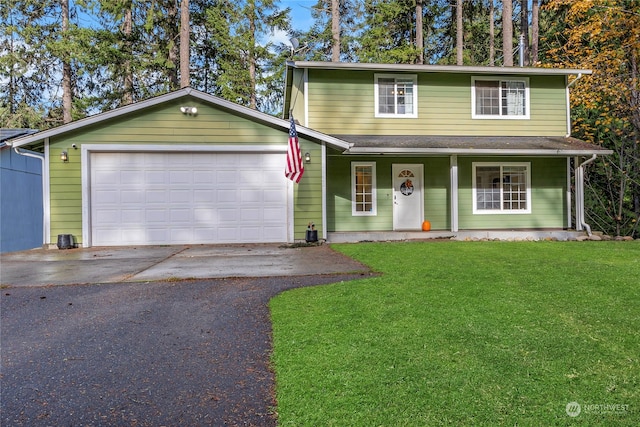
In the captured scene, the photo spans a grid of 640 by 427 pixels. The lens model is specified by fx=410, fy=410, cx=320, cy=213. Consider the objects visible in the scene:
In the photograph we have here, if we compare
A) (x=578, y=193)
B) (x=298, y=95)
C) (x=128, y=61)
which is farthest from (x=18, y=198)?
(x=578, y=193)

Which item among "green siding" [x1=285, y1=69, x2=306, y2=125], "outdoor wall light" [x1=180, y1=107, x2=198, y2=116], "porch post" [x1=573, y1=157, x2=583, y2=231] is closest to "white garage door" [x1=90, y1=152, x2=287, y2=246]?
"outdoor wall light" [x1=180, y1=107, x2=198, y2=116]

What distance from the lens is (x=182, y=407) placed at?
2383 mm

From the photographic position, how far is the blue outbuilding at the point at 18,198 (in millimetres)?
11734

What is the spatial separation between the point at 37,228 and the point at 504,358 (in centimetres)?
1531

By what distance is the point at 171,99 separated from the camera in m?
9.74

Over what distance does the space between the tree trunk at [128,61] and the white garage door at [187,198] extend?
1088cm

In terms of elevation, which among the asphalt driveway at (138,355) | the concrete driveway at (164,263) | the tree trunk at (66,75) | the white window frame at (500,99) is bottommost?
the asphalt driveway at (138,355)

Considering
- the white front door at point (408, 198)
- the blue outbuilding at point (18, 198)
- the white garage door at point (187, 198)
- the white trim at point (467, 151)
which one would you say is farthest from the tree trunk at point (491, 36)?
the blue outbuilding at point (18, 198)

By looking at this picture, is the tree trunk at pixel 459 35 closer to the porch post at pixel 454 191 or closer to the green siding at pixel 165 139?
the porch post at pixel 454 191

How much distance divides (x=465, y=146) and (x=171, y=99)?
7468mm

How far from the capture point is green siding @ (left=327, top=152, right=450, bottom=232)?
11484mm

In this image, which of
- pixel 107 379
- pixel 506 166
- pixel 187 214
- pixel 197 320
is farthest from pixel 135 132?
pixel 506 166

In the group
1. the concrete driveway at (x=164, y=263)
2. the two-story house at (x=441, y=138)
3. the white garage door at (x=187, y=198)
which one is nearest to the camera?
the concrete driveway at (x=164, y=263)

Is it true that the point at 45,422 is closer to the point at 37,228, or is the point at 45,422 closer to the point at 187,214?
the point at 187,214
